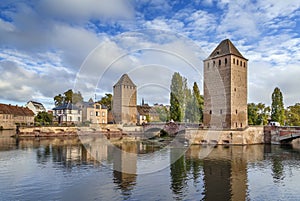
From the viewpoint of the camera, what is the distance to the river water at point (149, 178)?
1369cm

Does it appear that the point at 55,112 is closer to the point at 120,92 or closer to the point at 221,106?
the point at 120,92

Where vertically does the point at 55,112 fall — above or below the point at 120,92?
below

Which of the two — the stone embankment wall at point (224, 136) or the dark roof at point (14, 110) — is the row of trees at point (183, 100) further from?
the dark roof at point (14, 110)

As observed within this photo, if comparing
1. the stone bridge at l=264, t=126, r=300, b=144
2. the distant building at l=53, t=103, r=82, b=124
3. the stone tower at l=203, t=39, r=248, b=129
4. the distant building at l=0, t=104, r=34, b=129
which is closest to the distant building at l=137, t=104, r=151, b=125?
the distant building at l=53, t=103, r=82, b=124

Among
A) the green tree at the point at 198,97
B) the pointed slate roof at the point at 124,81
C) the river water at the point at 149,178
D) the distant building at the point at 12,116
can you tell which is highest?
the pointed slate roof at the point at 124,81

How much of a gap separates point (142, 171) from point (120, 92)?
46394 mm

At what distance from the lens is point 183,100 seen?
4941cm

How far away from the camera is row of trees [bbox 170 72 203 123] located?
49.0m

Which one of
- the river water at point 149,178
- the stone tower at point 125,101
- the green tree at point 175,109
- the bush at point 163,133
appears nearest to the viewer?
the river water at point 149,178

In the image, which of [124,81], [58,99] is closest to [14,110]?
[58,99]

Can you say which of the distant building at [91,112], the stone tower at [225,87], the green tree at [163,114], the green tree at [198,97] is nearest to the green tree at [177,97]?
the green tree at [198,97]

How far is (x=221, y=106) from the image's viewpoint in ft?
128

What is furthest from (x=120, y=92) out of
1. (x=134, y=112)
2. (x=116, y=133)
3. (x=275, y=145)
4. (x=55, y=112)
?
(x=275, y=145)

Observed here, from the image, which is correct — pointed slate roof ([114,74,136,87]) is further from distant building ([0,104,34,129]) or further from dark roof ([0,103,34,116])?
dark roof ([0,103,34,116])
